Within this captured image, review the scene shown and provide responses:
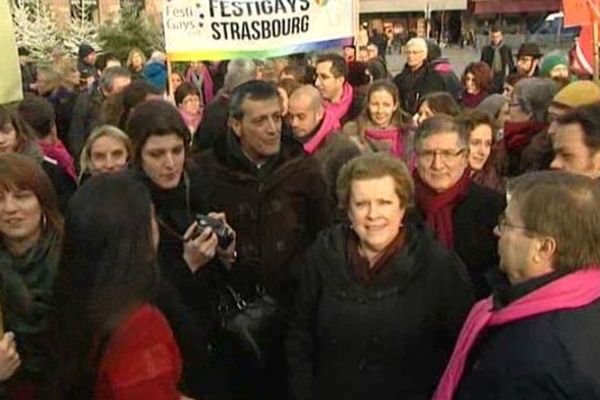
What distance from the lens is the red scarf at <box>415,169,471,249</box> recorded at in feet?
12.0

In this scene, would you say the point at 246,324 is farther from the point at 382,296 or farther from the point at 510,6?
the point at 510,6

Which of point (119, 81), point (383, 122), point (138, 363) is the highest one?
point (119, 81)

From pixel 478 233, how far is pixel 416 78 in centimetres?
593

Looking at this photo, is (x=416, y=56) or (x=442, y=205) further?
(x=416, y=56)

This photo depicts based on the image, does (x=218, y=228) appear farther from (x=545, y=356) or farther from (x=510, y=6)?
(x=510, y=6)

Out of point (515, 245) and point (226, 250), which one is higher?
point (515, 245)

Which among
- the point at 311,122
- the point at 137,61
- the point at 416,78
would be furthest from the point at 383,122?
the point at 137,61

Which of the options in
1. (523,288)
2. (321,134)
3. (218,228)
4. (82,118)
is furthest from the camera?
(82,118)

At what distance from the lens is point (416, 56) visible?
9.42 m

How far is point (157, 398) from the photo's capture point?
7.79ft

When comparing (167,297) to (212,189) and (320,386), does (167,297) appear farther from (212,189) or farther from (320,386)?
(212,189)

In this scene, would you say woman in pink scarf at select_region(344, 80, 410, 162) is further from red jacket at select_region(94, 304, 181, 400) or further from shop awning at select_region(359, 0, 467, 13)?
shop awning at select_region(359, 0, 467, 13)

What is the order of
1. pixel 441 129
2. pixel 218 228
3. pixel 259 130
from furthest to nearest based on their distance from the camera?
1. pixel 259 130
2. pixel 441 129
3. pixel 218 228

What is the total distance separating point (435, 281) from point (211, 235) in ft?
2.97
